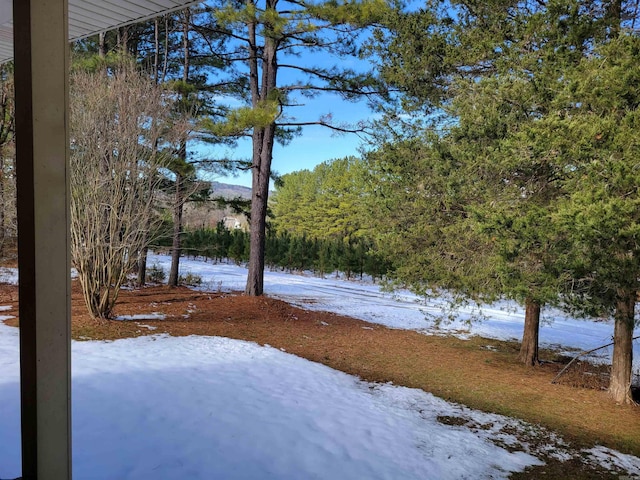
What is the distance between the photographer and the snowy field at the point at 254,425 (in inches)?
98.7

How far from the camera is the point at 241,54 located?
428 inches

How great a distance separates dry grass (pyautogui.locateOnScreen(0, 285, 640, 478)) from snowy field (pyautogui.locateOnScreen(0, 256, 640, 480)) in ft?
1.21

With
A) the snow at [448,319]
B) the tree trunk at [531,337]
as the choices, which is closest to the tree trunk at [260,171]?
the snow at [448,319]

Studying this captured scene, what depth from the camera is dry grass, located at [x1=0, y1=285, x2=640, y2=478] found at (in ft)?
13.4

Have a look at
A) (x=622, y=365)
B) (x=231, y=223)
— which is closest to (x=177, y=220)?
(x=622, y=365)

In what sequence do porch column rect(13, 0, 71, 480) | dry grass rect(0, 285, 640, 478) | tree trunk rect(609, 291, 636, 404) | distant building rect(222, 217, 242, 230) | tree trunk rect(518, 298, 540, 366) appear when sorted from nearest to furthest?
porch column rect(13, 0, 71, 480), dry grass rect(0, 285, 640, 478), tree trunk rect(609, 291, 636, 404), tree trunk rect(518, 298, 540, 366), distant building rect(222, 217, 242, 230)

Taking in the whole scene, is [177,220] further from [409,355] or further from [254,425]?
[254,425]

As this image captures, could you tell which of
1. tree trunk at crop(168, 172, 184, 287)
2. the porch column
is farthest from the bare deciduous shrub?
the porch column

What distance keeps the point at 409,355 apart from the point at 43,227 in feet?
17.7

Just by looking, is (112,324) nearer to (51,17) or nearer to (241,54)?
(51,17)

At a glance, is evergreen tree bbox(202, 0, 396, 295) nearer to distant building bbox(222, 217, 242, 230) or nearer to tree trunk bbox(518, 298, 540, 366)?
tree trunk bbox(518, 298, 540, 366)

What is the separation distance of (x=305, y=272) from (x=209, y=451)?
62.9 feet

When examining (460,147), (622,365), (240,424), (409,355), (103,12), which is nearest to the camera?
(103,12)

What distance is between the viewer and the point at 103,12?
2.17 metres
